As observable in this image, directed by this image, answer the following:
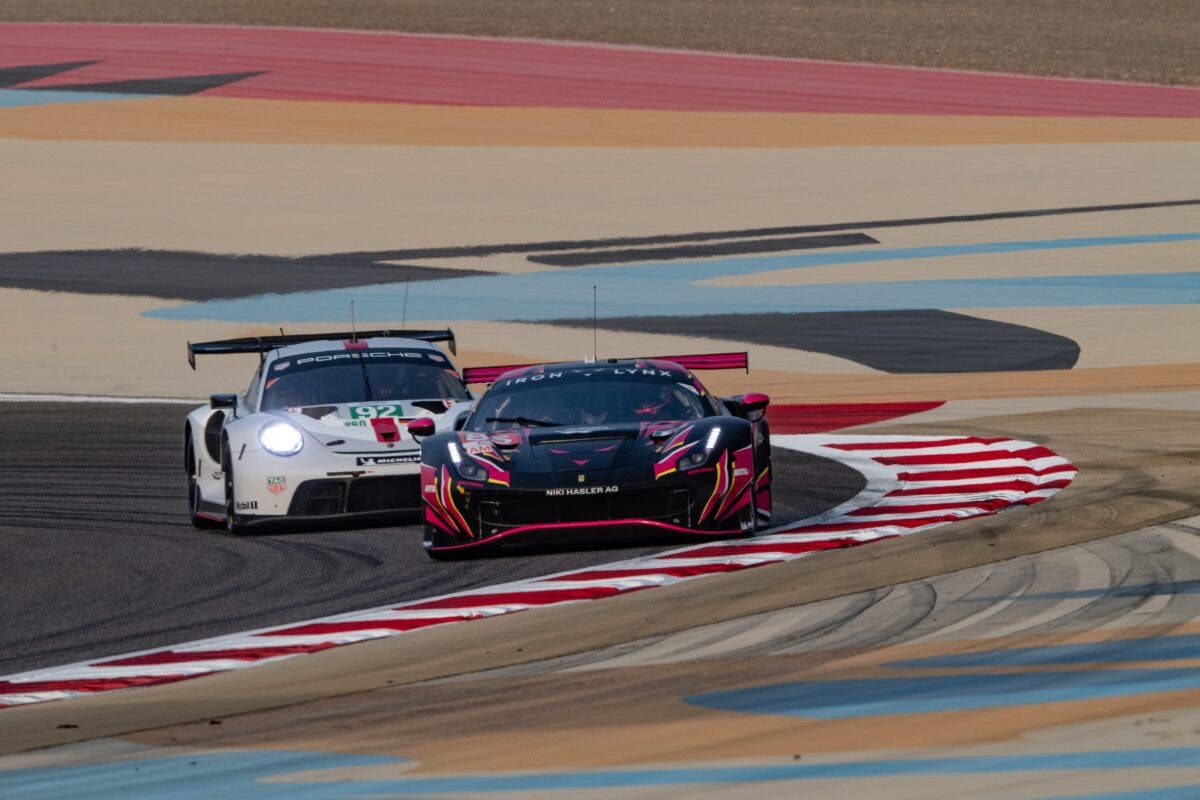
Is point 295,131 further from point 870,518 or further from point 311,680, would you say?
point 311,680

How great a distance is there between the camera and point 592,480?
1188cm

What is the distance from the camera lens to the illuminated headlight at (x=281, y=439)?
44.2ft

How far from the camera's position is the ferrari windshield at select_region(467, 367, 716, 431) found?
42.7 feet

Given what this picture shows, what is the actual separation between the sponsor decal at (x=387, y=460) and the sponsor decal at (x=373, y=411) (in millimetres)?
393

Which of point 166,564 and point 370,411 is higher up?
point 370,411

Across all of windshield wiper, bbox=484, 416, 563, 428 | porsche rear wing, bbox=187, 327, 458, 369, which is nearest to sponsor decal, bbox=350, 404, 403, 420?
windshield wiper, bbox=484, 416, 563, 428

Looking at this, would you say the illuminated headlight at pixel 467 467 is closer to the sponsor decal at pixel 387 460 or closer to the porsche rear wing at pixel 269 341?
the sponsor decal at pixel 387 460

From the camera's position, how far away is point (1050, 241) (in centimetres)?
2989

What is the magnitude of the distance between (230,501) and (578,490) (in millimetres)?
2762

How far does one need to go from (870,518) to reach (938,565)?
2084mm

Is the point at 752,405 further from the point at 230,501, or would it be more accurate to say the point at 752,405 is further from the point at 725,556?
the point at 230,501

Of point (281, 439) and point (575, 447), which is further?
point (281, 439)

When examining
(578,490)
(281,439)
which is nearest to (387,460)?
(281,439)

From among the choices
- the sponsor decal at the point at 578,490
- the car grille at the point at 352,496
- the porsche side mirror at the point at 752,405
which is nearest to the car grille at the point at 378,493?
the car grille at the point at 352,496
